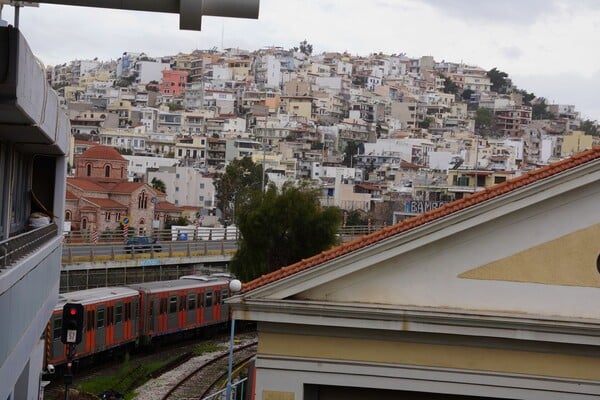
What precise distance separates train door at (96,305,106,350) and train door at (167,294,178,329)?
15.4 feet

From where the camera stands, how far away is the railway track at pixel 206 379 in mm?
26375

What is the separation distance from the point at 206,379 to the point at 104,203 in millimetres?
52195

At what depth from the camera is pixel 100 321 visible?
29.2 m

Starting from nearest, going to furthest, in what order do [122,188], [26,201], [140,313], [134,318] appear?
Answer: [26,201] → [134,318] → [140,313] → [122,188]

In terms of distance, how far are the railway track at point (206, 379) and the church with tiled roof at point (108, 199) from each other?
43811 millimetres

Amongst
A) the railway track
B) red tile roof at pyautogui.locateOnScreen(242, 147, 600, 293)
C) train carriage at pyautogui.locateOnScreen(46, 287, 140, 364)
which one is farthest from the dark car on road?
red tile roof at pyautogui.locateOnScreen(242, 147, 600, 293)

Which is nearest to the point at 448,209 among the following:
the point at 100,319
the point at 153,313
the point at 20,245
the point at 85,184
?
the point at 20,245

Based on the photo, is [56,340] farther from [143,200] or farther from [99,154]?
[99,154]

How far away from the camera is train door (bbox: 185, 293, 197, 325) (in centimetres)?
3553

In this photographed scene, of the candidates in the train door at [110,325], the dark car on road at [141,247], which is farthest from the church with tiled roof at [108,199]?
the train door at [110,325]

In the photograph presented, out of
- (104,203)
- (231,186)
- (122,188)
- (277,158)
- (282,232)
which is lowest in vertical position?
(282,232)

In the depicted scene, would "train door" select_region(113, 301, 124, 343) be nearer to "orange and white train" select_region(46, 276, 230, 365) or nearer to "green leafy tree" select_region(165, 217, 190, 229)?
"orange and white train" select_region(46, 276, 230, 365)

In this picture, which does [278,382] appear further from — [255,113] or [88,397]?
[255,113]

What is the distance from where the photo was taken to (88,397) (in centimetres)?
2341
